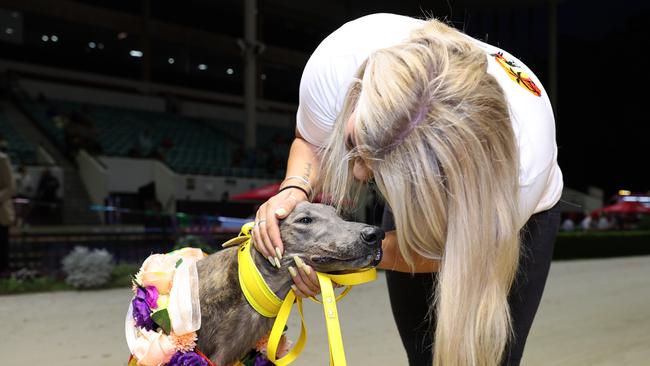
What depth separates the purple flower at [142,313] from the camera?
4.56 feet

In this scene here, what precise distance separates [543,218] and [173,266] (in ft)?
2.96

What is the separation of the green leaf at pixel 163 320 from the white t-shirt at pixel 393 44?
536mm

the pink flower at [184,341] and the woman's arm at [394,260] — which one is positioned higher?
the woman's arm at [394,260]

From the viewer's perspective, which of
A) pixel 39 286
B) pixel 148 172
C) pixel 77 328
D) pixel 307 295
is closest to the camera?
pixel 307 295

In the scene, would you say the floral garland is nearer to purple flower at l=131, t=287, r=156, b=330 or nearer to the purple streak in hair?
purple flower at l=131, t=287, r=156, b=330

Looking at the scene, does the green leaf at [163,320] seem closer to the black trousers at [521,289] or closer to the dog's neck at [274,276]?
the dog's neck at [274,276]

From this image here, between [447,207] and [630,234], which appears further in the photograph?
[630,234]

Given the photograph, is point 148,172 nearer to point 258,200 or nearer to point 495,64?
point 258,200

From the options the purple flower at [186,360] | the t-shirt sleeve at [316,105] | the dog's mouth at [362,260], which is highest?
the t-shirt sleeve at [316,105]

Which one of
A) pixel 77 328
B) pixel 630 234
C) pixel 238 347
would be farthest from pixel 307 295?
pixel 630 234

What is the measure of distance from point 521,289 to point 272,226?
0.62 m

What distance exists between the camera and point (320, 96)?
142 cm

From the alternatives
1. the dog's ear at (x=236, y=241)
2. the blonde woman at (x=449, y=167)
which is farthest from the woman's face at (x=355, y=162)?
the dog's ear at (x=236, y=241)

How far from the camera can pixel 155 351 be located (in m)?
1.33
